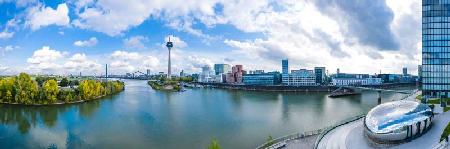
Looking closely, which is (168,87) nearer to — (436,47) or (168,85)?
(168,85)

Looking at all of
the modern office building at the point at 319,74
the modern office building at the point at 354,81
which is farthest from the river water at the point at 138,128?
the modern office building at the point at 354,81

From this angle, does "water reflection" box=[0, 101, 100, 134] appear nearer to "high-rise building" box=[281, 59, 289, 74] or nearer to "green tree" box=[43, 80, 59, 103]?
"green tree" box=[43, 80, 59, 103]

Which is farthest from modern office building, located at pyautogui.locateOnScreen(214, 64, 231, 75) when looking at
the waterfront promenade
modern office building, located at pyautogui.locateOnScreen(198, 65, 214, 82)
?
the waterfront promenade

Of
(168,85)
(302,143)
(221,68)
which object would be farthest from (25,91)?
(221,68)

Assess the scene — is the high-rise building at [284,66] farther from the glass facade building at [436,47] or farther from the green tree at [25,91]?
the glass facade building at [436,47]

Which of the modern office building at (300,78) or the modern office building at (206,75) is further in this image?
the modern office building at (206,75)

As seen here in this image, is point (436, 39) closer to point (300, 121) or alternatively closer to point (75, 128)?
point (300, 121)

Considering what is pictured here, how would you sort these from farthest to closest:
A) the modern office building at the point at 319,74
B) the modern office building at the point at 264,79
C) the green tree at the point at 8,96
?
the modern office building at the point at 319,74 < the modern office building at the point at 264,79 < the green tree at the point at 8,96
